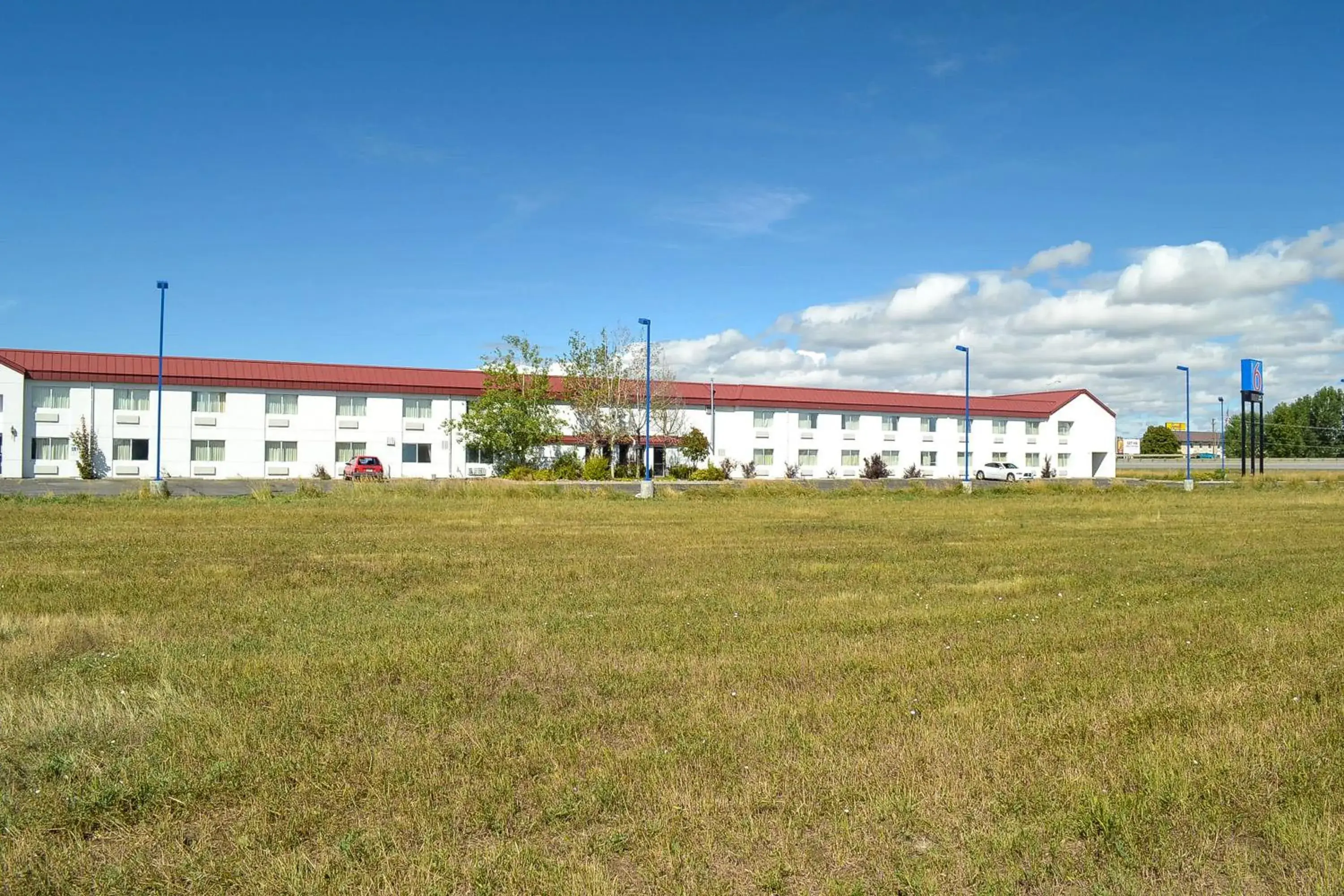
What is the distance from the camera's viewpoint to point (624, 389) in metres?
66.5

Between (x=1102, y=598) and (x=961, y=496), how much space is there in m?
28.9

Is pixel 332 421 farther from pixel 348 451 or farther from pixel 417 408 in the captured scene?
pixel 417 408

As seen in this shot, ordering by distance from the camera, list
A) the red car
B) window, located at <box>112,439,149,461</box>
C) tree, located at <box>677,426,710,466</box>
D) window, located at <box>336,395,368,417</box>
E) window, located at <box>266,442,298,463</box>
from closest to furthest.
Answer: the red car → window, located at <box>112,439,149,461</box> → window, located at <box>266,442,298,463</box> → window, located at <box>336,395,368,417</box> → tree, located at <box>677,426,710,466</box>

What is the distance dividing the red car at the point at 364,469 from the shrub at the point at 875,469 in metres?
32.8

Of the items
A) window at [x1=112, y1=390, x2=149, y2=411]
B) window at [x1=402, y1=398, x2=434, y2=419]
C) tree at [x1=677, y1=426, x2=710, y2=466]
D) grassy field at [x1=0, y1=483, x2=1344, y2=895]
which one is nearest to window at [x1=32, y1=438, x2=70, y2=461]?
window at [x1=112, y1=390, x2=149, y2=411]

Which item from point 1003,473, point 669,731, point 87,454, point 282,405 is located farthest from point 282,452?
point 669,731

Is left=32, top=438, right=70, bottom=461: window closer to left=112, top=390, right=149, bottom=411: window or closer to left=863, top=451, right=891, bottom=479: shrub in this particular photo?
left=112, top=390, right=149, bottom=411: window

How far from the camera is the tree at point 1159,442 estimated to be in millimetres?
171000

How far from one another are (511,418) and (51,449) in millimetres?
24730

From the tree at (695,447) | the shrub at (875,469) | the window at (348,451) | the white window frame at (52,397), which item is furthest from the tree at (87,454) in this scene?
the shrub at (875,469)

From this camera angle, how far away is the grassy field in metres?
4.46

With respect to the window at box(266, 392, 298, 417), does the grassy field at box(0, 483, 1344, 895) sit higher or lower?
lower

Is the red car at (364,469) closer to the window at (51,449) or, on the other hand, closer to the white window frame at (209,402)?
the white window frame at (209,402)

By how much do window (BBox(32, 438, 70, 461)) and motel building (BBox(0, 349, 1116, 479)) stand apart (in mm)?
54
